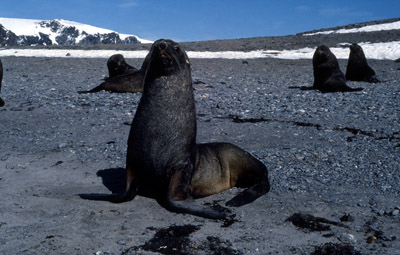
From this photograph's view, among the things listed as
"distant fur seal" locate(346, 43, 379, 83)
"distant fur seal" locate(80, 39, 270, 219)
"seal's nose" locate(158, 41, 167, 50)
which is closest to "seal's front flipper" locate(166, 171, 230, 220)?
"distant fur seal" locate(80, 39, 270, 219)

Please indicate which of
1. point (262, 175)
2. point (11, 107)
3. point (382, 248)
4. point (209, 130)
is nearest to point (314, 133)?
point (209, 130)

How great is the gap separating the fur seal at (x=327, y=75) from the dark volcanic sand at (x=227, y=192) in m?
0.44

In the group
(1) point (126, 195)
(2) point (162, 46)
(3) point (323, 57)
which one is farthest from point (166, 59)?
(3) point (323, 57)

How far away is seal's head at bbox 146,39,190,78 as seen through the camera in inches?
142

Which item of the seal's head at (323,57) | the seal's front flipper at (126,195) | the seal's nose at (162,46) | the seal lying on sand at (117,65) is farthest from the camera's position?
the seal lying on sand at (117,65)

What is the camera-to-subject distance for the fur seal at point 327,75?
10.1 m

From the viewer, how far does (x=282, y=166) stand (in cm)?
486

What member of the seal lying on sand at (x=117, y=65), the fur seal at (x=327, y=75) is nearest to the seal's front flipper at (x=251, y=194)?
the fur seal at (x=327, y=75)

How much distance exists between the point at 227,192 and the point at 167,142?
88 centimetres

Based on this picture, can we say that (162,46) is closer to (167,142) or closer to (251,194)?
(167,142)

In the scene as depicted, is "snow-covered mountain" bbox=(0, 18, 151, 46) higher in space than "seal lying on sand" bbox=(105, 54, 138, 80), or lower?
higher

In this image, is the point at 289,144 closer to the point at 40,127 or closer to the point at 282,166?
the point at 282,166

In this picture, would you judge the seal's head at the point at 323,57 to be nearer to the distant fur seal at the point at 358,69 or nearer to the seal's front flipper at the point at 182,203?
the distant fur seal at the point at 358,69

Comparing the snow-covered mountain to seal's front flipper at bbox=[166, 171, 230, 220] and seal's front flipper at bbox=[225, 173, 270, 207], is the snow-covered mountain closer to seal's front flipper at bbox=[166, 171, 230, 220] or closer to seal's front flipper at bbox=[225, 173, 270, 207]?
seal's front flipper at bbox=[225, 173, 270, 207]
